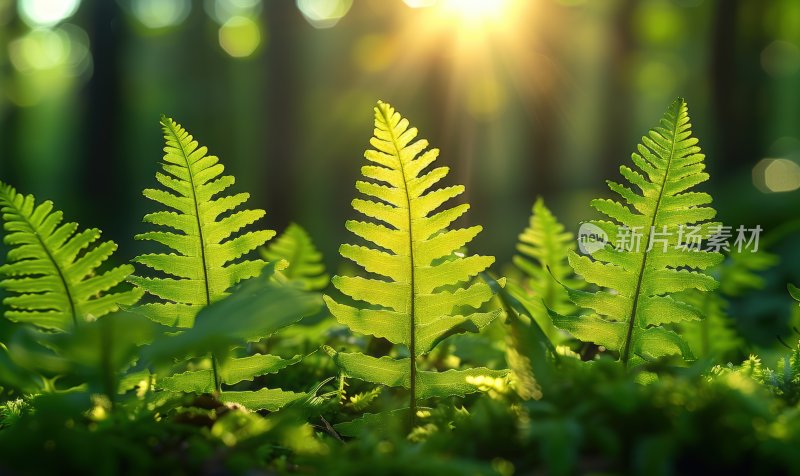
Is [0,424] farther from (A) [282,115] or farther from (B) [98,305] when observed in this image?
(A) [282,115]

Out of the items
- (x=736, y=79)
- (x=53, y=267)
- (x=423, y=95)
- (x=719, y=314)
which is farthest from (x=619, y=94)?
(x=53, y=267)

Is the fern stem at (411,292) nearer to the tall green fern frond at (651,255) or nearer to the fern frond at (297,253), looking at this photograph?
the tall green fern frond at (651,255)

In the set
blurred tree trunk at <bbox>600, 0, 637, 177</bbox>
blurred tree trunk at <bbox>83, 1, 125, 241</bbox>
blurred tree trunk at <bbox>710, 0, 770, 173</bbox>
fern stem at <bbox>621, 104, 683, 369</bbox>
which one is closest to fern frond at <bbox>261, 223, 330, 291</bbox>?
fern stem at <bbox>621, 104, 683, 369</bbox>

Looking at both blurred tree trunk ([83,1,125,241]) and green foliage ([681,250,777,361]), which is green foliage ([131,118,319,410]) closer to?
green foliage ([681,250,777,361])

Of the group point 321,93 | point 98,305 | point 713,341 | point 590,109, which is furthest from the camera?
point 590,109

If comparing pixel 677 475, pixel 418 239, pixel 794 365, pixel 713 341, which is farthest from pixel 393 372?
pixel 713 341

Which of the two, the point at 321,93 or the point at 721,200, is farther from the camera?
the point at 321,93
